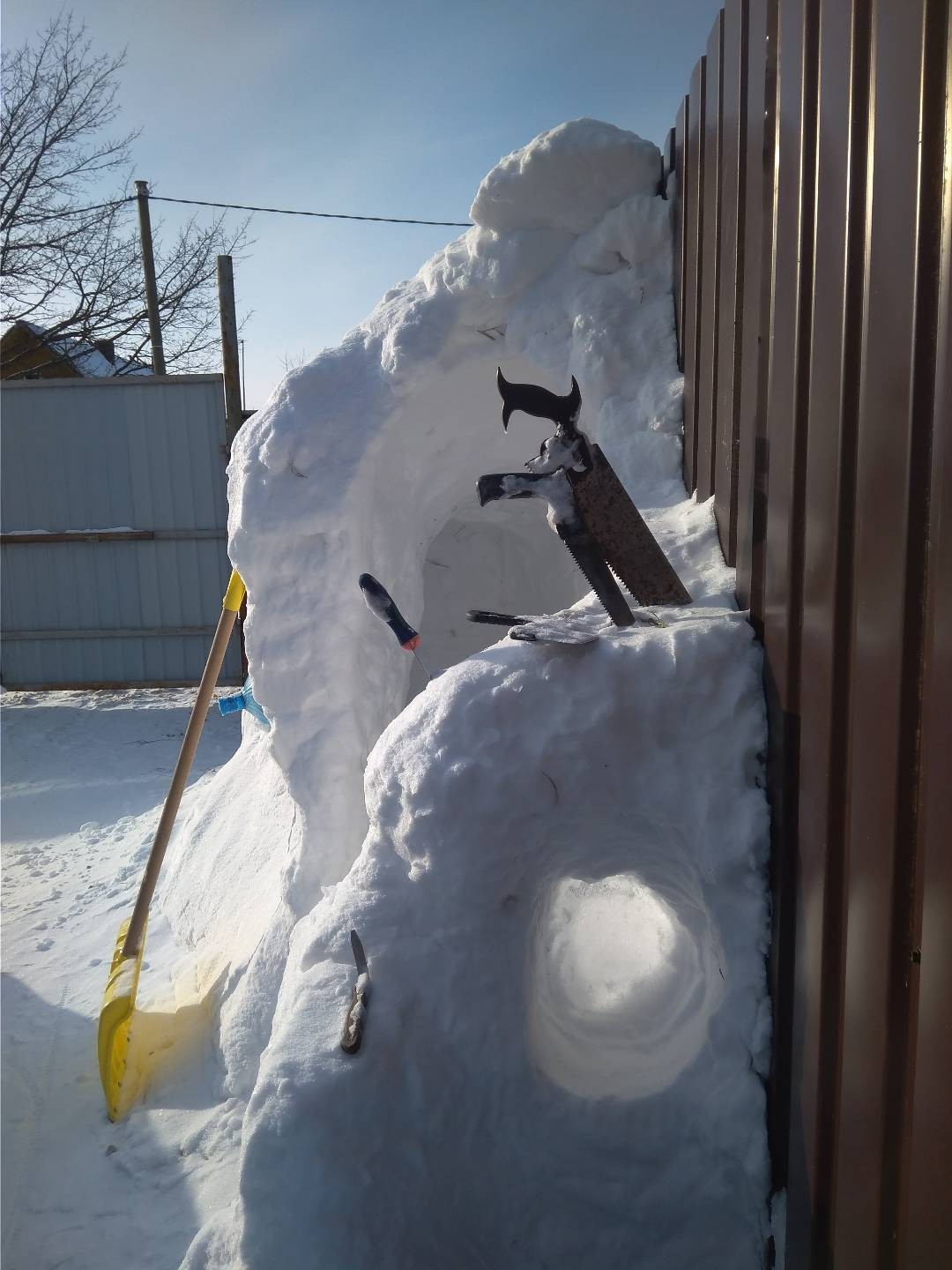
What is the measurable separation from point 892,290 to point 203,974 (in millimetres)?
3447

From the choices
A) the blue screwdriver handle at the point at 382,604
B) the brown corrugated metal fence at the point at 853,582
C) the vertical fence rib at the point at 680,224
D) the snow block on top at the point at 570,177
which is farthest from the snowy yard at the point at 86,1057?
the snow block on top at the point at 570,177

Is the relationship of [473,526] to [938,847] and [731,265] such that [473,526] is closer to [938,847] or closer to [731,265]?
[731,265]

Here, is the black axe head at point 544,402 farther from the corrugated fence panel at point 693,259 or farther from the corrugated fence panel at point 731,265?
the corrugated fence panel at point 693,259

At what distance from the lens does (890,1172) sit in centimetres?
116

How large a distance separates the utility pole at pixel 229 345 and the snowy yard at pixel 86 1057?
3.50m

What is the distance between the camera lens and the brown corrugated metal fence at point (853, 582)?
1.03 meters

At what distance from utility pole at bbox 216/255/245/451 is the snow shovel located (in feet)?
13.6

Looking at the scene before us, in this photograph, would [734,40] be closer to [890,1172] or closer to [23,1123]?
[890,1172]

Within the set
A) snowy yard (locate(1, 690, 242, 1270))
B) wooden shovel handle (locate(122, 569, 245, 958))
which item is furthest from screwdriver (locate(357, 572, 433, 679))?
snowy yard (locate(1, 690, 242, 1270))

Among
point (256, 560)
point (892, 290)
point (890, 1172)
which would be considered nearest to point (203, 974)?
point (256, 560)

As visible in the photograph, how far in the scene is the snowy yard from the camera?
2293 mm

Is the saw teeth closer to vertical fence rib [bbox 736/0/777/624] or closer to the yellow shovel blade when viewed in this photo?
vertical fence rib [bbox 736/0/777/624]

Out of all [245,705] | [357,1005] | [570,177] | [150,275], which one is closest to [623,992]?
[357,1005]

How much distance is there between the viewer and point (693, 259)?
2.40 metres
